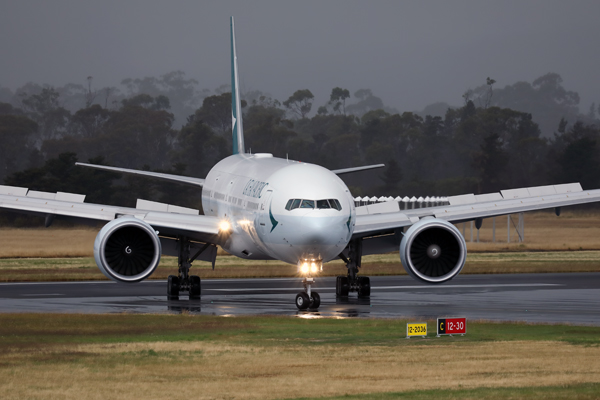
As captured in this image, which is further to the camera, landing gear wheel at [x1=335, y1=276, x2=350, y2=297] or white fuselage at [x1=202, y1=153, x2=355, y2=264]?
landing gear wheel at [x1=335, y1=276, x2=350, y2=297]

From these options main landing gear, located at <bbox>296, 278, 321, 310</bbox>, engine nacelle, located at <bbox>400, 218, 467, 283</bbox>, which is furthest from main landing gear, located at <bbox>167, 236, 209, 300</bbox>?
engine nacelle, located at <bbox>400, 218, 467, 283</bbox>

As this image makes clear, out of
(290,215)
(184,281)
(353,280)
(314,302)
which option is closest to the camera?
(290,215)

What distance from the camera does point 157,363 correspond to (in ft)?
55.6

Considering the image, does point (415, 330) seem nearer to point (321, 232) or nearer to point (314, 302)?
point (321, 232)

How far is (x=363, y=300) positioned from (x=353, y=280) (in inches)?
45.0

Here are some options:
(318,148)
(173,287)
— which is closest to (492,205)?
(173,287)

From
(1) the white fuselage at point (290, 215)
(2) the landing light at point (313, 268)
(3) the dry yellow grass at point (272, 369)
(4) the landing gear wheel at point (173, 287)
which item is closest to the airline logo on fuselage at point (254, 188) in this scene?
(1) the white fuselage at point (290, 215)

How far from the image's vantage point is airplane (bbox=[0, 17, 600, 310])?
25578mm

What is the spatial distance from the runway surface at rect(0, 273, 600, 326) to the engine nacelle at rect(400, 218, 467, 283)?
39.4 inches

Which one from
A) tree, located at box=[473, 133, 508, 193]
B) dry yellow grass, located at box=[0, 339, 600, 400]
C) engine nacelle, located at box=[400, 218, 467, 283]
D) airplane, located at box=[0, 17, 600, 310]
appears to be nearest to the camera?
dry yellow grass, located at box=[0, 339, 600, 400]

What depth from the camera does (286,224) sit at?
1006 inches

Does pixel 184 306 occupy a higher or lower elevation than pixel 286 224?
lower

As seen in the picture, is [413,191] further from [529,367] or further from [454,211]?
[529,367]

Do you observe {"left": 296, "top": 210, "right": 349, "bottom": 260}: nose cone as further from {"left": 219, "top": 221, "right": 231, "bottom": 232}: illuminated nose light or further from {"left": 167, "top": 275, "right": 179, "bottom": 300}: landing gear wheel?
{"left": 167, "top": 275, "right": 179, "bottom": 300}: landing gear wheel
